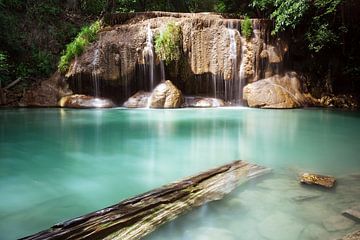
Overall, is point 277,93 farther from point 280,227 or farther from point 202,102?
point 280,227

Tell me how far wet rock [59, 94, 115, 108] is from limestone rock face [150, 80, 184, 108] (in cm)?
178

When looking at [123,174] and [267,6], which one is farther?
[267,6]

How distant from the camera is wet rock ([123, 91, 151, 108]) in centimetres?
1232

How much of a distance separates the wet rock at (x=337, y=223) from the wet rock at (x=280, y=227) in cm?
22

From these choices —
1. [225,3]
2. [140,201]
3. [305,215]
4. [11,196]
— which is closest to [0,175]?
[11,196]

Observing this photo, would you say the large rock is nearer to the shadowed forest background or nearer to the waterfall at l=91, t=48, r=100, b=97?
the shadowed forest background

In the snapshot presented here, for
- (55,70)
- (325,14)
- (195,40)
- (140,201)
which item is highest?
(325,14)

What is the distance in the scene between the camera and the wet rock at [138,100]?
1232cm

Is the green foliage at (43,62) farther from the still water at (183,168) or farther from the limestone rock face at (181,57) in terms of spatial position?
the still water at (183,168)

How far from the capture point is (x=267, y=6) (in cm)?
1405

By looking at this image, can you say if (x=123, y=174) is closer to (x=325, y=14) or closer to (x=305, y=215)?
(x=305, y=215)

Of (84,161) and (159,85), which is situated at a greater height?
(159,85)

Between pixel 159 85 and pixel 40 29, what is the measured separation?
6451mm

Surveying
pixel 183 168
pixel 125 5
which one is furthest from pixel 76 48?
pixel 183 168
